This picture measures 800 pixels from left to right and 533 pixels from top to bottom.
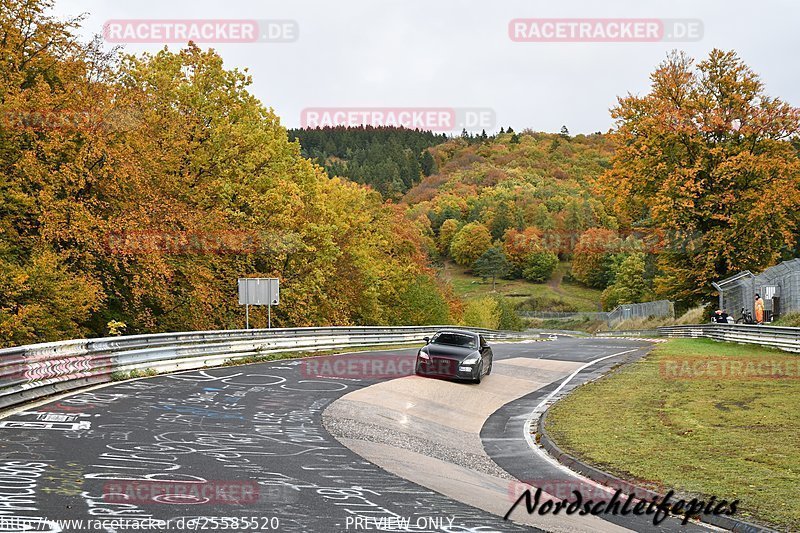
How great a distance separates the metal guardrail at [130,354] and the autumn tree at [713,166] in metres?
23.4

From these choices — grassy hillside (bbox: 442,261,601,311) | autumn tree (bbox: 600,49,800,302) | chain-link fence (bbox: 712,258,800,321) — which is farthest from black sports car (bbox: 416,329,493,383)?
grassy hillside (bbox: 442,261,601,311)

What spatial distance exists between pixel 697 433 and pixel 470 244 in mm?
179670

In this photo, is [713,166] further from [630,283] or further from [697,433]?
[630,283]

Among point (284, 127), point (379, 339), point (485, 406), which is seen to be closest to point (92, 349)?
point (485, 406)

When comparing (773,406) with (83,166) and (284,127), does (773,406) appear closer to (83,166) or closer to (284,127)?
(83,166)

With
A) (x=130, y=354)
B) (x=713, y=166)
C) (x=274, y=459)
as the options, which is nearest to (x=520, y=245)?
(x=713, y=166)

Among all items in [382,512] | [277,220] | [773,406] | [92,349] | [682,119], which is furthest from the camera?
[682,119]

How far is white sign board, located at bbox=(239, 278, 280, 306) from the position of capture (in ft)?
104

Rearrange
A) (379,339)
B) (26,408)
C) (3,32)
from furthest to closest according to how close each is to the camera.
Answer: (379,339) < (3,32) < (26,408)

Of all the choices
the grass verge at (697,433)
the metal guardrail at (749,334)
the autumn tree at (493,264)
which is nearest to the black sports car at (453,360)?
the grass verge at (697,433)

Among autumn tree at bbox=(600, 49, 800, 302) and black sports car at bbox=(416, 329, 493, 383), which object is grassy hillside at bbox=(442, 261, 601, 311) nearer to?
autumn tree at bbox=(600, 49, 800, 302)

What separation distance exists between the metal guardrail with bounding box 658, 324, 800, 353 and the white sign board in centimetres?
2056

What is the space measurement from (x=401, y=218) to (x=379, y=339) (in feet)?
135

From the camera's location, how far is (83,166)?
98.0 feet
